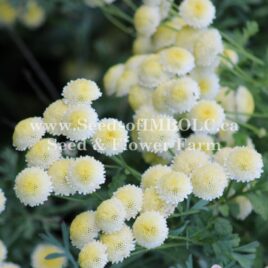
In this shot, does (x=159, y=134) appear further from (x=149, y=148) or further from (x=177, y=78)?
(x=177, y=78)

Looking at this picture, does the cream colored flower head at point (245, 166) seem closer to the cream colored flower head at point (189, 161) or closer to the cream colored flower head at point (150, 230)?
the cream colored flower head at point (189, 161)

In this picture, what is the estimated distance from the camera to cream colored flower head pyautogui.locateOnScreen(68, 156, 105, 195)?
49.7 inches

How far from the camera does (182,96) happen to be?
1.43m

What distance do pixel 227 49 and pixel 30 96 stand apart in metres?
0.99

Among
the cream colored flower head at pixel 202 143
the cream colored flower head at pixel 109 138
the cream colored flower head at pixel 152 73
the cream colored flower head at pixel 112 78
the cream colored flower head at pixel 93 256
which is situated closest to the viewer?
the cream colored flower head at pixel 93 256

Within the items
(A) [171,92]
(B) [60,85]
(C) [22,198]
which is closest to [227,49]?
(A) [171,92]

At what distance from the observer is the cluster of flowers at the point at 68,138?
1.27 m

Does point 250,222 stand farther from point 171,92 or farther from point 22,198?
point 22,198

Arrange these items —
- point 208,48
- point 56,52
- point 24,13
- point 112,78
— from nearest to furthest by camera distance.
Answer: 1. point 208,48
2. point 112,78
3. point 24,13
4. point 56,52

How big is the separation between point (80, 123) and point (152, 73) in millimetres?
293

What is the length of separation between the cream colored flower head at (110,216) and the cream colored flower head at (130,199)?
0.04 ft

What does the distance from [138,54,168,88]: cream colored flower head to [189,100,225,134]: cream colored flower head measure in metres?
0.12

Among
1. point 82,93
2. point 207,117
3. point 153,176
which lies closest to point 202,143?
point 207,117

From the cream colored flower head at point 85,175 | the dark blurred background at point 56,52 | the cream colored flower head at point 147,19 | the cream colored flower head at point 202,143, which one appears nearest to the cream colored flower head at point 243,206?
the cream colored flower head at point 202,143
